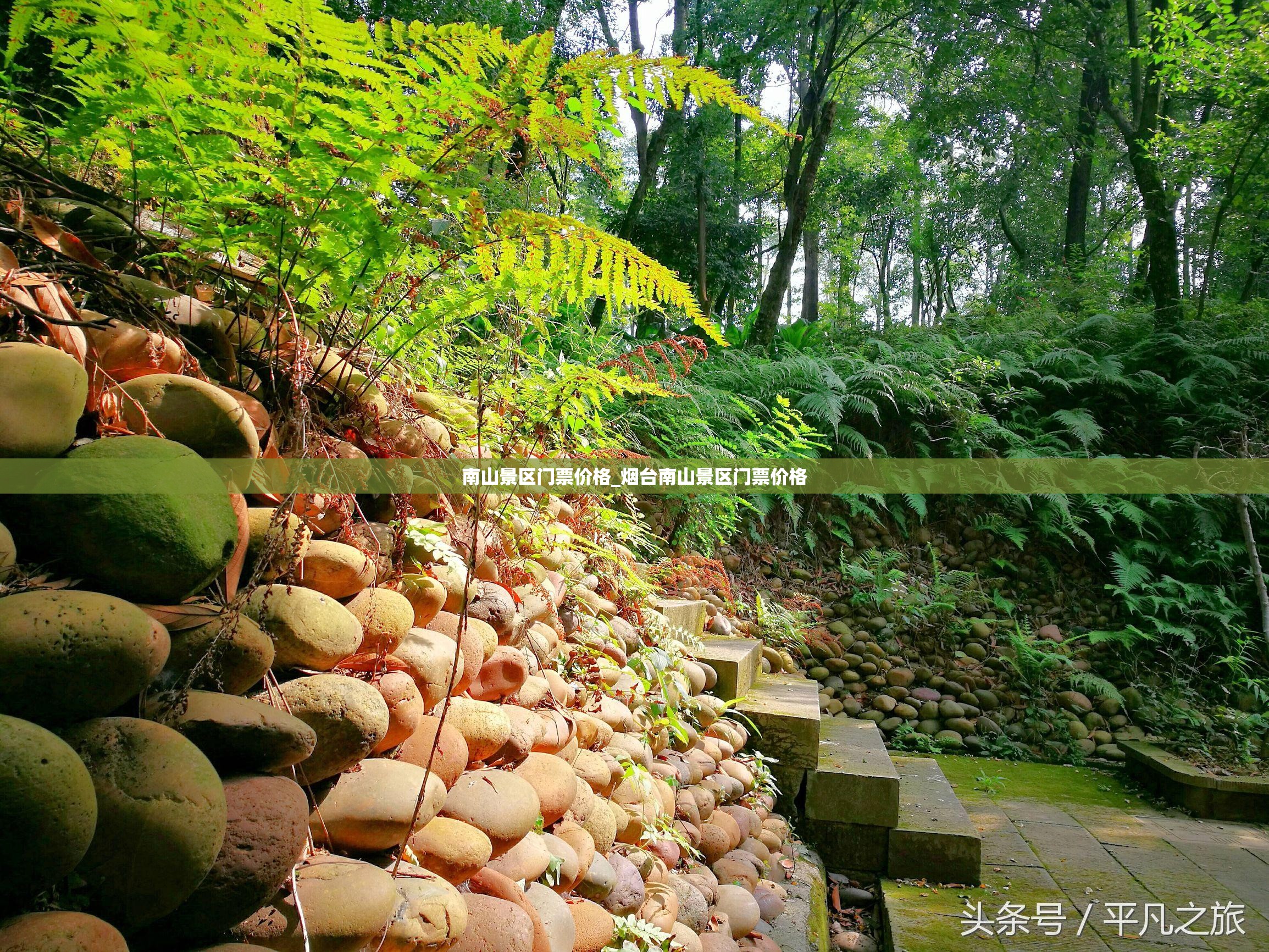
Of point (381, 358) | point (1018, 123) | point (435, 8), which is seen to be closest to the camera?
point (381, 358)

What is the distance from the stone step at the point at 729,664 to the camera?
2994mm

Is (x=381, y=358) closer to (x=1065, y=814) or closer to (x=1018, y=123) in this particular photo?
(x=1065, y=814)

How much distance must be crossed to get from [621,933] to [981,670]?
13.6ft

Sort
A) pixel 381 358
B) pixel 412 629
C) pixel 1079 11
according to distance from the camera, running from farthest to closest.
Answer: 1. pixel 1079 11
2. pixel 381 358
3. pixel 412 629

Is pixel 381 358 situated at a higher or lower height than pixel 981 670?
higher

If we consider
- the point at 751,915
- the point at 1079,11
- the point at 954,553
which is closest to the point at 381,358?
the point at 751,915

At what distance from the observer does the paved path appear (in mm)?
2537

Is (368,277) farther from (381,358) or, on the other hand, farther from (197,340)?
(381,358)

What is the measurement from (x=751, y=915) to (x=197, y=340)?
2018 mm

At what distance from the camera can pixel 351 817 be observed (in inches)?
40.4

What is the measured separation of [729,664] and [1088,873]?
1778 mm

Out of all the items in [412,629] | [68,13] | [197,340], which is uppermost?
[68,13]

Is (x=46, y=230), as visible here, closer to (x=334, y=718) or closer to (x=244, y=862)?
(x=334, y=718)

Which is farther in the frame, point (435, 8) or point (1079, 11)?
point (1079, 11)
